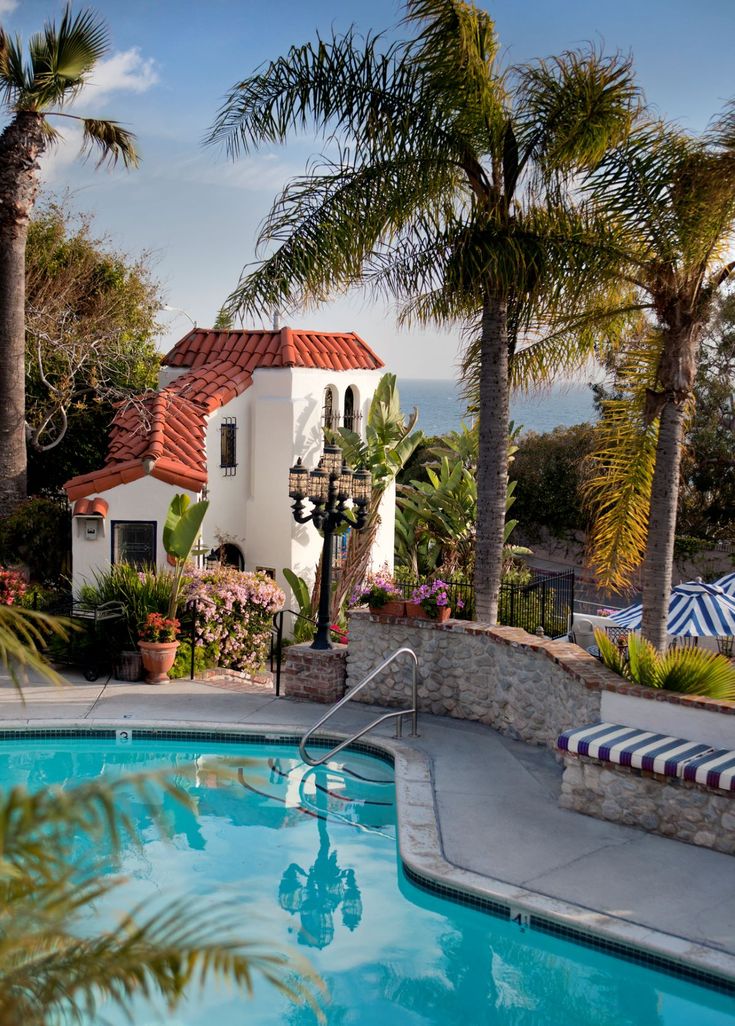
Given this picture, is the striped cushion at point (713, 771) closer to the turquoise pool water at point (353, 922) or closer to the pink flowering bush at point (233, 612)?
the turquoise pool water at point (353, 922)

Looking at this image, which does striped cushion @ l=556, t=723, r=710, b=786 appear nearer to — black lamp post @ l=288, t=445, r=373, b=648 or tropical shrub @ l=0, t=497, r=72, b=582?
black lamp post @ l=288, t=445, r=373, b=648

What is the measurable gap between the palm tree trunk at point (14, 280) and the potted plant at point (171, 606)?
4.11 meters

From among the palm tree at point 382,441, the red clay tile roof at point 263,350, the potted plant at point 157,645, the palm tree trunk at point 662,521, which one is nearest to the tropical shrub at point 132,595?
the potted plant at point 157,645

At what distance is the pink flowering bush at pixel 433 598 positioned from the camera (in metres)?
12.6

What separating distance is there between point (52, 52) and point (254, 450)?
817 cm

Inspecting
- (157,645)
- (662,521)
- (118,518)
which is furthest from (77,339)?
(662,521)

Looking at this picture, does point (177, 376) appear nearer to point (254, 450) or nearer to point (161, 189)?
point (254, 450)

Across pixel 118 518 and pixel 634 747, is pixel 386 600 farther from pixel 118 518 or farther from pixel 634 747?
pixel 118 518

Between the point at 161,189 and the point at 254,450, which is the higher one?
the point at 161,189

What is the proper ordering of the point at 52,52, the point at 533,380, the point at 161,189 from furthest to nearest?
the point at 161,189 → the point at 52,52 → the point at 533,380

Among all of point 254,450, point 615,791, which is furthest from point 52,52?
point 615,791

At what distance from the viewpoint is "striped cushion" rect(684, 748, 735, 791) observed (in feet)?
28.0

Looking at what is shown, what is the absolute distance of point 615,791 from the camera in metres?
9.35

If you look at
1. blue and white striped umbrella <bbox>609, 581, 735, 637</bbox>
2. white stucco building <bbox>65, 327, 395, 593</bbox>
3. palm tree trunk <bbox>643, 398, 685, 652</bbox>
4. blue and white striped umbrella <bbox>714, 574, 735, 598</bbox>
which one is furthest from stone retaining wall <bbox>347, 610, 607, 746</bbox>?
white stucco building <bbox>65, 327, 395, 593</bbox>
